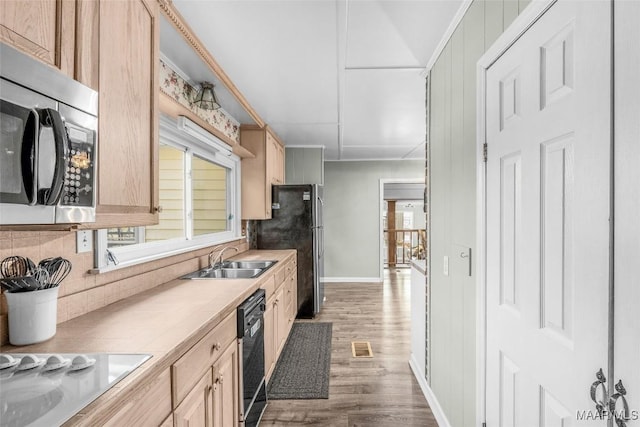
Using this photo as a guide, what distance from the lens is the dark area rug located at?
8.45 feet

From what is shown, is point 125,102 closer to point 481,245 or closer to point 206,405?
point 206,405

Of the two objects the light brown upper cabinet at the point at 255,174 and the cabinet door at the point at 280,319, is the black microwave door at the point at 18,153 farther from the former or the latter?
the light brown upper cabinet at the point at 255,174

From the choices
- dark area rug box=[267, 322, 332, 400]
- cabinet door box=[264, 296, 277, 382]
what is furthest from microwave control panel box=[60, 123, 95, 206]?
dark area rug box=[267, 322, 332, 400]

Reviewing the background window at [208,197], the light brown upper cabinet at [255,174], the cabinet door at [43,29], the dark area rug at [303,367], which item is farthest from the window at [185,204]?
the dark area rug at [303,367]

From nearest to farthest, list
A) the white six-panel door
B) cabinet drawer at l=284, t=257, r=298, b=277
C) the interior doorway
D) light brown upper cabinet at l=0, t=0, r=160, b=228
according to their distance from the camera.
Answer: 1. the white six-panel door
2. light brown upper cabinet at l=0, t=0, r=160, b=228
3. cabinet drawer at l=284, t=257, r=298, b=277
4. the interior doorway

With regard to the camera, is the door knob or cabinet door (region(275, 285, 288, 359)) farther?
cabinet door (region(275, 285, 288, 359))

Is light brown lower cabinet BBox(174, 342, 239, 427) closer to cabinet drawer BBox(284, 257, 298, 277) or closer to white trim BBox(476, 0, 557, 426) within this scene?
white trim BBox(476, 0, 557, 426)

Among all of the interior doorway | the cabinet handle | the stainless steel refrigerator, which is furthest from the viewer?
the interior doorway

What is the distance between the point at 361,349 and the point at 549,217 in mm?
2622

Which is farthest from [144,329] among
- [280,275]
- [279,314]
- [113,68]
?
[280,275]

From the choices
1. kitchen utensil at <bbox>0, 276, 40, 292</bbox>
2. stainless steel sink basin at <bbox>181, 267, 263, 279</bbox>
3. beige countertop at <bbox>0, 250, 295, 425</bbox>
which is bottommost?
stainless steel sink basin at <bbox>181, 267, 263, 279</bbox>

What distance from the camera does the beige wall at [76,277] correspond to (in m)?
1.20

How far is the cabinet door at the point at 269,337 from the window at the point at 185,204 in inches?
30.4

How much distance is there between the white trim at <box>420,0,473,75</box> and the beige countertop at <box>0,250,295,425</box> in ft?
6.10
